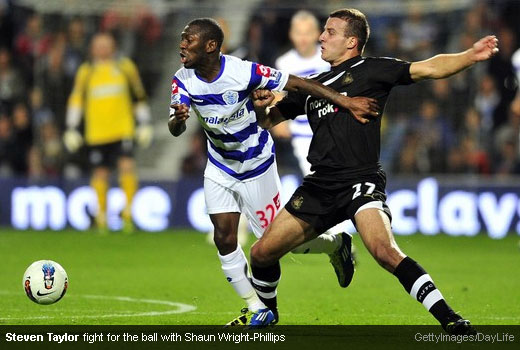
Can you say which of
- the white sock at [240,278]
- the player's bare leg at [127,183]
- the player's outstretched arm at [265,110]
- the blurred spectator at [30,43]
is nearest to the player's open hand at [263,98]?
the player's outstretched arm at [265,110]

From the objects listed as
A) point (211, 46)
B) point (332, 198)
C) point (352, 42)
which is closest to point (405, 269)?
point (332, 198)

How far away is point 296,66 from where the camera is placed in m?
12.5

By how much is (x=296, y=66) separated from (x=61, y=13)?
26.4 ft

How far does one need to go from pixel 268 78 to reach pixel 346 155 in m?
0.92

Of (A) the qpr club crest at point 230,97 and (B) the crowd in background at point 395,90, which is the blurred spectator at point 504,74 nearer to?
(B) the crowd in background at point 395,90

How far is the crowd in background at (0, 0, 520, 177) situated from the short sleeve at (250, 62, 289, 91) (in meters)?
9.36

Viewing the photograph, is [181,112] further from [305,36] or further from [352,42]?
[305,36]

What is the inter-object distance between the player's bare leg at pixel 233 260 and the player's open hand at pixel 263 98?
850 mm

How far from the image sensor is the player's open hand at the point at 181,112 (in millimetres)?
7504

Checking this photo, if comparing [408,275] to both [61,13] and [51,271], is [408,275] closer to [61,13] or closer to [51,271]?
[51,271]

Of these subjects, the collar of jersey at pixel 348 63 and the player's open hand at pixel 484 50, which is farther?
the collar of jersey at pixel 348 63

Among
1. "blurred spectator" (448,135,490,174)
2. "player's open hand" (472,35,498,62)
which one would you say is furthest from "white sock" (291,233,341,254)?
"blurred spectator" (448,135,490,174)
